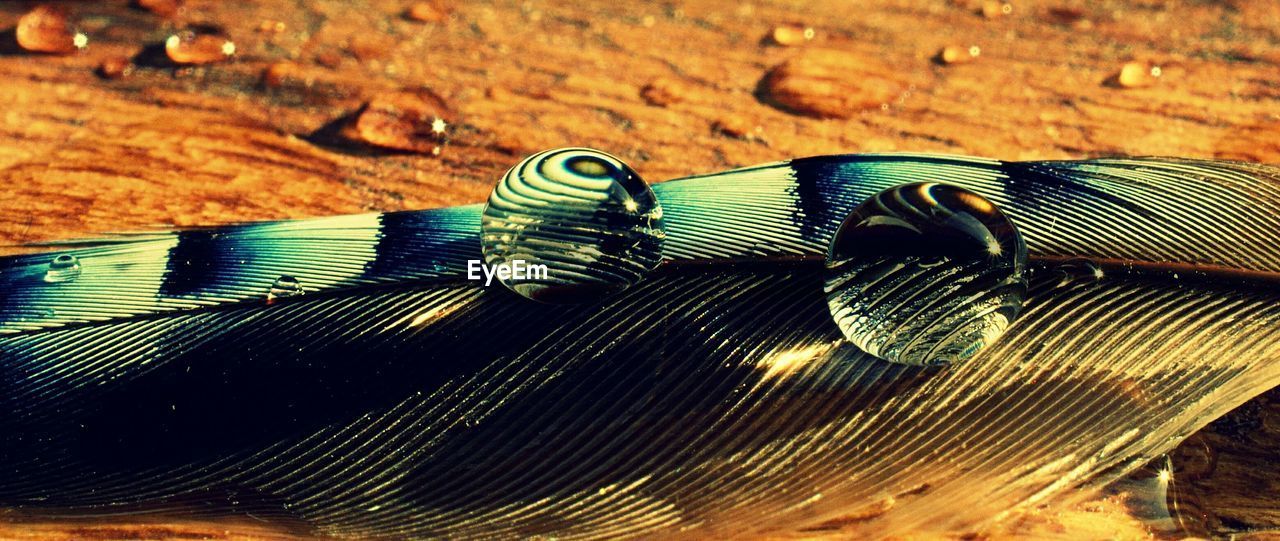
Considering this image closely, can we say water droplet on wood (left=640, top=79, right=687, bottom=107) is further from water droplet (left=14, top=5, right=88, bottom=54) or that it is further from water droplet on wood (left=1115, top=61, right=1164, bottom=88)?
water droplet (left=14, top=5, right=88, bottom=54)

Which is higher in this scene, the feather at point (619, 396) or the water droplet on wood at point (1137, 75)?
the water droplet on wood at point (1137, 75)

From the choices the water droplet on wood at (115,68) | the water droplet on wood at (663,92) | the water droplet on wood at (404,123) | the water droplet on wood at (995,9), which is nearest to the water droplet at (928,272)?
the water droplet on wood at (663,92)

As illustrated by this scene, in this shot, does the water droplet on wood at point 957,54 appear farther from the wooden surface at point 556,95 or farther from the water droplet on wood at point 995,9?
the water droplet on wood at point 995,9

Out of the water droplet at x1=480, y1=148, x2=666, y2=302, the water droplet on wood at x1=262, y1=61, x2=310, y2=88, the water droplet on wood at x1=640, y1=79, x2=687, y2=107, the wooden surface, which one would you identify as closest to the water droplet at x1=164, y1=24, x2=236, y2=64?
the wooden surface

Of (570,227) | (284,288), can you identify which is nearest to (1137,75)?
(570,227)

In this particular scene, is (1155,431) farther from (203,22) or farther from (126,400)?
(203,22)

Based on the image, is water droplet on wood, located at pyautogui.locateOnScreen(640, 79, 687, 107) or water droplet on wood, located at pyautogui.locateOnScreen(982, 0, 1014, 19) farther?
water droplet on wood, located at pyautogui.locateOnScreen(982, 0, 1014, 19)

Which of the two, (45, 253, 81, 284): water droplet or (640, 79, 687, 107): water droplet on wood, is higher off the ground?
(640, 79, 687, 107): water droplet on wood
